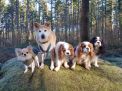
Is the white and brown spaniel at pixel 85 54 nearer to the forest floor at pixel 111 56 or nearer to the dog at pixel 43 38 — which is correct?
the dog at pixel 43 38

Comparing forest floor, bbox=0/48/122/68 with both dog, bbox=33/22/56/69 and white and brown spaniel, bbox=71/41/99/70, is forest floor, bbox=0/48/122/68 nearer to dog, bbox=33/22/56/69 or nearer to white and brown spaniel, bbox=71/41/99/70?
white and brown spaniel, bbox=71/41/99/70

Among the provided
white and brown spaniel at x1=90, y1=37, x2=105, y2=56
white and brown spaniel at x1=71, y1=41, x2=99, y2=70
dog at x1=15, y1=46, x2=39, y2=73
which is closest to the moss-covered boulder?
white and brown spaniel at x1=71, y1=41, x2=99, y2=70

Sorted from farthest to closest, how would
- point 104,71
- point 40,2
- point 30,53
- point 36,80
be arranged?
point 40,2 < point 104,71 < point 36,80 < point 30,53

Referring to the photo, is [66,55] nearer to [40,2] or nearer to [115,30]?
[115,30]

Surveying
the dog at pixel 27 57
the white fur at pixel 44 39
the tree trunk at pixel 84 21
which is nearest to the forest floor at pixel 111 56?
the tree trunk at pixel 84 21

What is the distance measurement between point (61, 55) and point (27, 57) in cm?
83

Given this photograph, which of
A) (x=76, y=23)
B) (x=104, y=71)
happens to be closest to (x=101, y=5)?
(x=76, y=23)

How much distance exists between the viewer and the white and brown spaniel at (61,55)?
8.19m

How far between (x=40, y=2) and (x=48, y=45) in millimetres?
55072

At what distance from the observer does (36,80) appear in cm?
879

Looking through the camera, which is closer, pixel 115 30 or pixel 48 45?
pixel 48 45

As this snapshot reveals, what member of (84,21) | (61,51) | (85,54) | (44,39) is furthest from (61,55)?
(84,21)

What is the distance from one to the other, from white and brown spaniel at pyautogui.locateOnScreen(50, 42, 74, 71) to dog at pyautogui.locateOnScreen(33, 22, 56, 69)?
9.4 inches

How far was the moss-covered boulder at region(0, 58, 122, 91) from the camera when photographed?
8.58 meters
